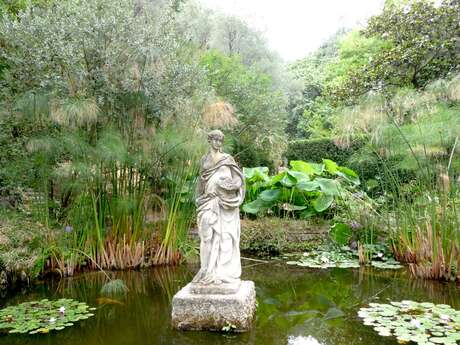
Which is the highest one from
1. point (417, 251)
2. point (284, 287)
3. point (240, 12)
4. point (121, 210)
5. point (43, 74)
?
point (240, 12)

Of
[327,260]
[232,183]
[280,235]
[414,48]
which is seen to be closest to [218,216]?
[232,183]

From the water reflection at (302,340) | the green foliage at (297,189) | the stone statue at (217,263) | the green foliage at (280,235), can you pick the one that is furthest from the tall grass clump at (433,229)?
the stone statue at (217,263)

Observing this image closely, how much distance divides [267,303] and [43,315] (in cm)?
241

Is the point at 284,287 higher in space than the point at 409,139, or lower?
lower

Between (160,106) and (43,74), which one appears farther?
(160,106)

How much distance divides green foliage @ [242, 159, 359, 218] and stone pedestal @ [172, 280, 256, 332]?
4455mm

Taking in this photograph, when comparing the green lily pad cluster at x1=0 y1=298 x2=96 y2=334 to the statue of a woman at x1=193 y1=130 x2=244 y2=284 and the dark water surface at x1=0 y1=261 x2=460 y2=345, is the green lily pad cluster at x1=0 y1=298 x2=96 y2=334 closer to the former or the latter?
the dark water surface at x1=0 y1=261 x2=460 y2=345

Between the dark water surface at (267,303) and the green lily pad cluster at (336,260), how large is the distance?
29 centimetres

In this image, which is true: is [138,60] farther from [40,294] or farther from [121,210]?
[40,294]

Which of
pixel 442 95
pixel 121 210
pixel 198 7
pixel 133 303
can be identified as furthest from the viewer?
pixel 198 7

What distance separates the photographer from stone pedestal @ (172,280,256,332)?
3746 millimetres

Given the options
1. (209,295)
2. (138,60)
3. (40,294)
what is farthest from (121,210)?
(209,295)

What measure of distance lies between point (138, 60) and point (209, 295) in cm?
446

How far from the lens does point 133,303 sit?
4871 mm
